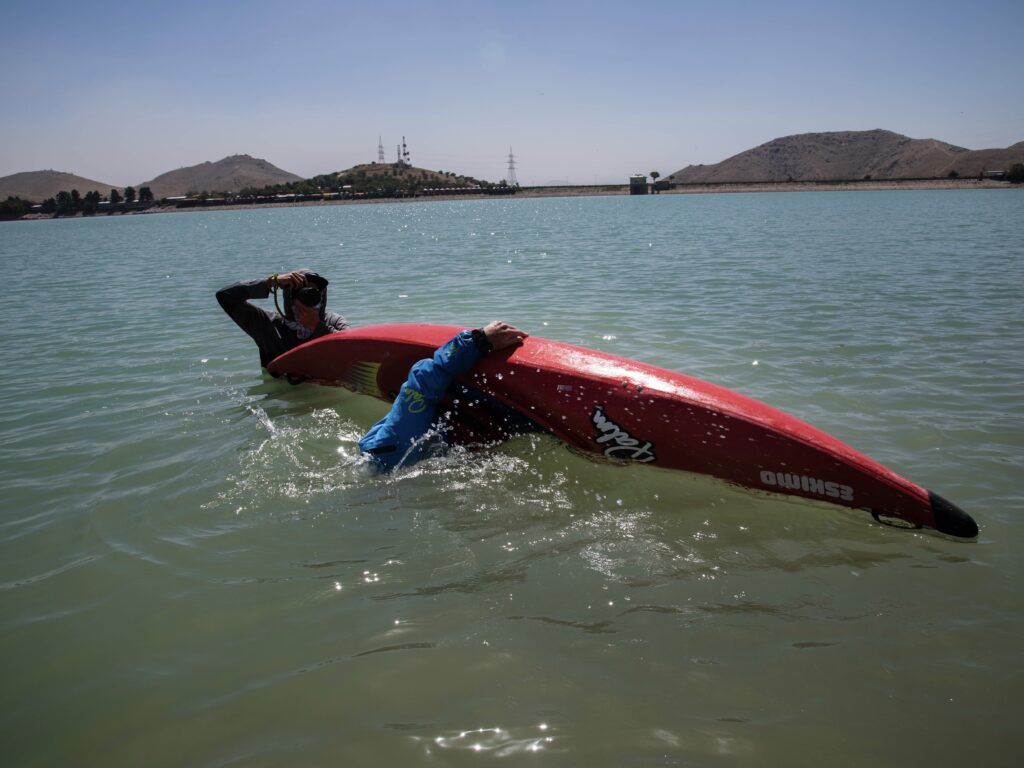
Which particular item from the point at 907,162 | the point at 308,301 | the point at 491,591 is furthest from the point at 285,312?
the point at 907,162

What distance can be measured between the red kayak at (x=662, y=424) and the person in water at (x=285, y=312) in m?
1.40

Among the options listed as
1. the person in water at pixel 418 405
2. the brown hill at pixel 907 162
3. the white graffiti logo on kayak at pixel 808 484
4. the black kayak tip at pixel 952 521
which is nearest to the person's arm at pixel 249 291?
the person in water at pixel 418 405

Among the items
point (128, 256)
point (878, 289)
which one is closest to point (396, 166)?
point (128, 256)

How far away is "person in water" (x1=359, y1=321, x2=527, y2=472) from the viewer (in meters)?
4.32

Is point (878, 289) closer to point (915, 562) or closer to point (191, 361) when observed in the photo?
point (915, 562)

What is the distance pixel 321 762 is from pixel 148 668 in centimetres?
105

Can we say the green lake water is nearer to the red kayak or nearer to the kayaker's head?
the red kayak

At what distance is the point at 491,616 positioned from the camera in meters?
2.95

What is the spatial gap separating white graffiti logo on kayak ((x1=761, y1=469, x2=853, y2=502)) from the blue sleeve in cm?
207

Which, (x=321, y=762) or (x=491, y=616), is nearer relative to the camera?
(x=321, y=762)

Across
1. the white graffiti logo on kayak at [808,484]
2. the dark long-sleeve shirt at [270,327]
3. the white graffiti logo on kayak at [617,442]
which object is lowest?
the white graffiti logo on kayak at [808,484]

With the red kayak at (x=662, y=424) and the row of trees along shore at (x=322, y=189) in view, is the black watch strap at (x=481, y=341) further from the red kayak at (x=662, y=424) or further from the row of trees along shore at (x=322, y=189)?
the row of trees along shore at (x=322, y=189)

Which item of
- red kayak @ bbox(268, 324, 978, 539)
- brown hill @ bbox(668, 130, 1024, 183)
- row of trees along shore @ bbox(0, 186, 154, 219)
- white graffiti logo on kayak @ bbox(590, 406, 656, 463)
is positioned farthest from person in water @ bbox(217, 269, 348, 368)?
row of trees along shore @ bbox(0, 186, 154, 219)

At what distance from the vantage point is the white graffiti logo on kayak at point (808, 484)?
11.7ft
